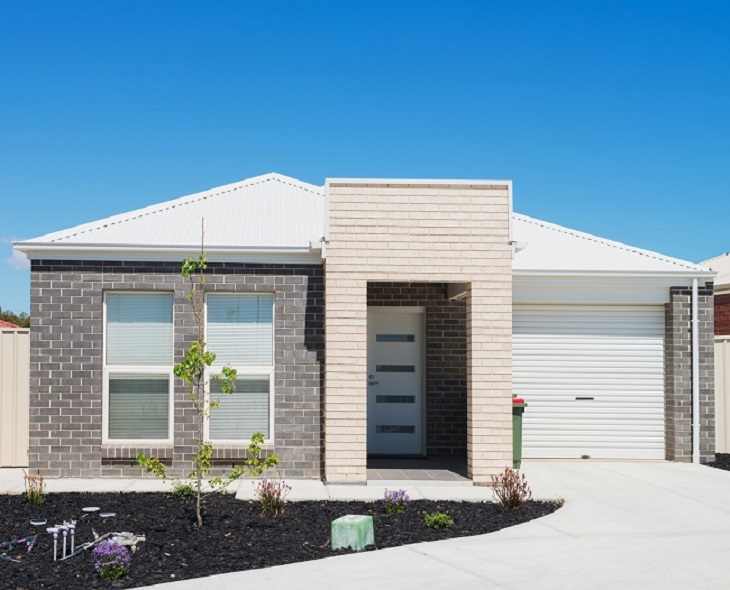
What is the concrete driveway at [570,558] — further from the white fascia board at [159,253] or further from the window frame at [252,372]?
the white fascia board at [159,253]

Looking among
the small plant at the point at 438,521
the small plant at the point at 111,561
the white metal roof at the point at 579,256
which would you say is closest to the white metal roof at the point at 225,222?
the white metal roof at the point at 579,256

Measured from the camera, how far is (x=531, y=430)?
51.3 ft

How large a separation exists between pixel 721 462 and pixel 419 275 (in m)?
6.65

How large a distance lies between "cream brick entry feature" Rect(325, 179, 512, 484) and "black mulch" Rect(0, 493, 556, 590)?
1.82m

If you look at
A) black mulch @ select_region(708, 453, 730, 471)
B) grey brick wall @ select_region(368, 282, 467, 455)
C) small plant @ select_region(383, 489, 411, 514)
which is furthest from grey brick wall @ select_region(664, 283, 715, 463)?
small plant @ select_region(383, 489, 411, 514)

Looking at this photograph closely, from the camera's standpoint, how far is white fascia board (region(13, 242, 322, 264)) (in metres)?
13.2

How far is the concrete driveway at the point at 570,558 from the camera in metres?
7.49

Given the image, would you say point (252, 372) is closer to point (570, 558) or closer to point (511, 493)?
point (511, 493)

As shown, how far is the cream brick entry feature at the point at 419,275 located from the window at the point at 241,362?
1.17 meters

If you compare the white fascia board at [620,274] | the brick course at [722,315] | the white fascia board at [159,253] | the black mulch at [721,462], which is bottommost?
the black mulch at [721,462]

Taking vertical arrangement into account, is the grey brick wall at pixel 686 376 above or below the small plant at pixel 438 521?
above

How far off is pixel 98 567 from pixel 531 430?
9.43m

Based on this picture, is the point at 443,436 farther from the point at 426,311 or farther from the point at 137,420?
the point at 137,420

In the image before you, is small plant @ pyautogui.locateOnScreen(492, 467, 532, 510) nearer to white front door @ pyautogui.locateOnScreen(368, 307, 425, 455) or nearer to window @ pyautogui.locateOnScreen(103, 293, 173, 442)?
white front door @ pyautogui.locateOnScreen(368, 307, 425, 455)
